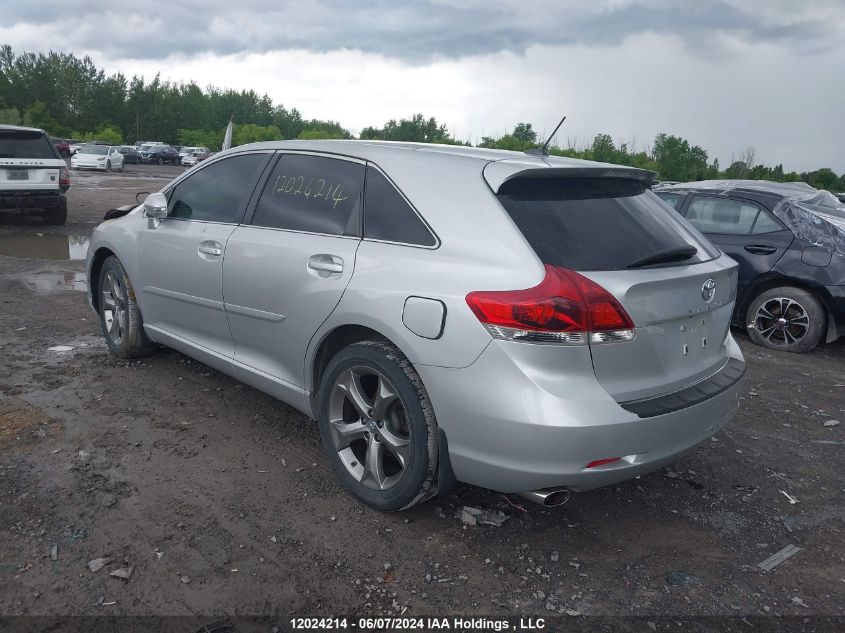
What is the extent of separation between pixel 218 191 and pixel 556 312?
2564 mm

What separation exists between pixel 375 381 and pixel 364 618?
1089 millimetres

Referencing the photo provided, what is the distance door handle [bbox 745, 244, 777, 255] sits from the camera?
6.77 meters

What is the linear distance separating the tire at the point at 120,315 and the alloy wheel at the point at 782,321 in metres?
5.65

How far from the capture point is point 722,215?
7277 mm

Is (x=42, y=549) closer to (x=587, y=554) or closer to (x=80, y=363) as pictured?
(x=587, y=554)

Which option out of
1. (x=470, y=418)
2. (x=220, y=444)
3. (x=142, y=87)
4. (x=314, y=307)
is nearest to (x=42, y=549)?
(x=220, y=444)

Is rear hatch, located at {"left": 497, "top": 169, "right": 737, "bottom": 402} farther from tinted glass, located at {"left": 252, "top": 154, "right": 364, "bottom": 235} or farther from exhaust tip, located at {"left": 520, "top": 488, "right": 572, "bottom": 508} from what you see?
tinted glass, located at {"left": 252, "top": 154, "right": 364, "bottom": 235}

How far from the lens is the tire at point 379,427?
2936mm

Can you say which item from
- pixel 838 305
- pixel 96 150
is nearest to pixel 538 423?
pixel 838 305

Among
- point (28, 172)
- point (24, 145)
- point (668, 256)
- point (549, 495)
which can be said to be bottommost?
point (549, 495)

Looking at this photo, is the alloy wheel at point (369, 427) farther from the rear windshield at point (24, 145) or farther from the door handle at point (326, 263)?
the rear windshield at point (24, 145)

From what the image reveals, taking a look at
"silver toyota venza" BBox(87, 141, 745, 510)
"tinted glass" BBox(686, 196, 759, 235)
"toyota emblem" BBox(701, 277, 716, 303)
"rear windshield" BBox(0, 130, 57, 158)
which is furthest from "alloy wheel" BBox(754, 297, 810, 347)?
"rear windshield" BBox(0, 130, 57, 158)

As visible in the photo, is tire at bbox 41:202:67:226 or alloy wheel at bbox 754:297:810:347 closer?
alloy wheel at bbox 754:297:810:347

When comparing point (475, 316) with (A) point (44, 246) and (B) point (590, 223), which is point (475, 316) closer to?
(B) point (590, 223)
